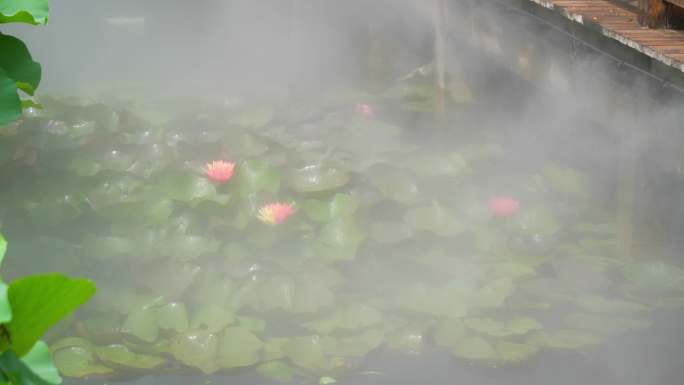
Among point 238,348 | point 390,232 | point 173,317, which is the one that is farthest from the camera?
point 390,232

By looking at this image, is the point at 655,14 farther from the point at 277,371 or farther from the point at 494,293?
the point at 277,371

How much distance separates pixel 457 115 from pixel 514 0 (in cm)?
65

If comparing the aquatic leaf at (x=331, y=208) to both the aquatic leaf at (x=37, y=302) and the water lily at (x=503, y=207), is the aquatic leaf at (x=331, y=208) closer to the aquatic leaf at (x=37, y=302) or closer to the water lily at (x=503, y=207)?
the water lily at (x=503, y=207)

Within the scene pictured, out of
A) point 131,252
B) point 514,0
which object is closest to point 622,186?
point 514,0

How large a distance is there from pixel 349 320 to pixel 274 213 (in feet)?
2.21

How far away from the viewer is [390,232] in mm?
3689

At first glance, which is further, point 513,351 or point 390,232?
point 390,232

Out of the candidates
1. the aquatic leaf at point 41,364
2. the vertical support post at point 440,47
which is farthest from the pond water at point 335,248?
the aquatic leaf at point 41,364

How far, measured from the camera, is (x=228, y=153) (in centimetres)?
423

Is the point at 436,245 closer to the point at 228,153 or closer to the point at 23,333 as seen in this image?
the point at 228,153

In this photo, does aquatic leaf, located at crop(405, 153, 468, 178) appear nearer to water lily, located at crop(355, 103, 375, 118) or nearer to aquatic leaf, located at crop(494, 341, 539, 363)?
water lily, located at crop(355, 103, 375, 118)

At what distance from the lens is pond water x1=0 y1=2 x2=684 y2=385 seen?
3051 millimetres

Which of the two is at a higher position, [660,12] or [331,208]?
[660,12]

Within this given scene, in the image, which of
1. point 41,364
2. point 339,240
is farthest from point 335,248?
point 41,364
